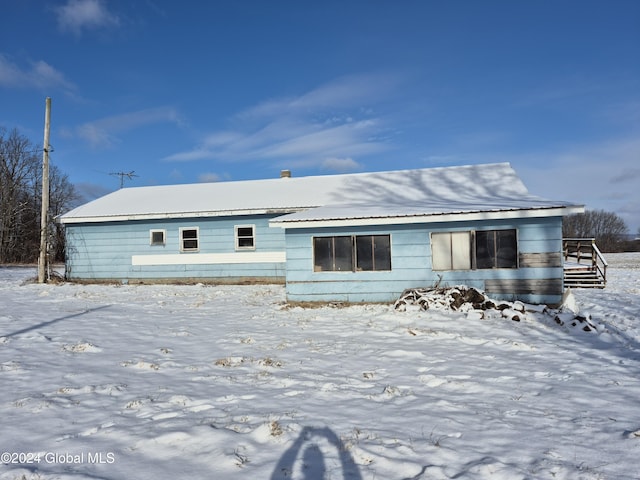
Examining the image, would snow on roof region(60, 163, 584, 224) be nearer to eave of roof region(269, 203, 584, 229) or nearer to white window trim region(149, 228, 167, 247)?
white window trim region(149, 228, 167, 247)

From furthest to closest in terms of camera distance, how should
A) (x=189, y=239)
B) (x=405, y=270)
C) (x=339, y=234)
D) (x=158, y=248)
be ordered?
1. (x=158, y=248)
2. (x=189, y=239)
3. (x=339, y=234)
4. (x=405, y=270)

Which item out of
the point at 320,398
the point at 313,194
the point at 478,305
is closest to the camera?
the point at 320,398

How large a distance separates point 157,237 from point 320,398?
1497cm

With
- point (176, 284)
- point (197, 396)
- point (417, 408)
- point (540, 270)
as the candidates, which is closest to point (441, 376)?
point (417, 408)

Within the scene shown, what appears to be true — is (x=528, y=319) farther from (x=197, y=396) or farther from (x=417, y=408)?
(x=197, y=396)

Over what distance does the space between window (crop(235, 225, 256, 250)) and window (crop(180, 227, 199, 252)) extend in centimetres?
187

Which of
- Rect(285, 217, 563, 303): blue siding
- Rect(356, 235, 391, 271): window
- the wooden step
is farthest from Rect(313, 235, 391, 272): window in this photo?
the wooden step

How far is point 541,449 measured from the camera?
11.9 feet

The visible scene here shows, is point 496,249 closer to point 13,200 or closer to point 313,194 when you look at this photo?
point 313,194

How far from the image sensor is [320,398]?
4875 millimetres

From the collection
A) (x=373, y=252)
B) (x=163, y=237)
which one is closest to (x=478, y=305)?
(x=373, y=252)

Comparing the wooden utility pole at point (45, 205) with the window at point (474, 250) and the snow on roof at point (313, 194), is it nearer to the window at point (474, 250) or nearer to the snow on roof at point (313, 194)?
the snow on roof at point (313, 194)

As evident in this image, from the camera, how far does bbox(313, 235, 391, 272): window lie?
455 inches

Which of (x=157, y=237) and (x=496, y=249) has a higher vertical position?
(x=157, y=237)
